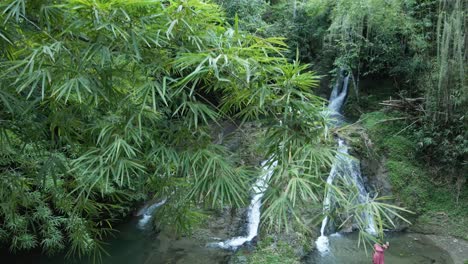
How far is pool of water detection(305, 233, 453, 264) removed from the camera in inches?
210

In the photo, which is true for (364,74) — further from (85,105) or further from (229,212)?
(85,105)

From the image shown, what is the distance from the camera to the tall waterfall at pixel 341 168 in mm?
1748

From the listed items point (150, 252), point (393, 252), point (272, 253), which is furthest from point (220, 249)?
point (393, 252)

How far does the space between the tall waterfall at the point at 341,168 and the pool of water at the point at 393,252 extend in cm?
19

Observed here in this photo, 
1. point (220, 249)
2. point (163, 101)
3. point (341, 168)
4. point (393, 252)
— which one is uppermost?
point (163, 101)

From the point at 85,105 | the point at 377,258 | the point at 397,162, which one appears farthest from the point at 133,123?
the point at 397,162

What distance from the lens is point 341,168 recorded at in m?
1.74

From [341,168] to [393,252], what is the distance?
4.67m

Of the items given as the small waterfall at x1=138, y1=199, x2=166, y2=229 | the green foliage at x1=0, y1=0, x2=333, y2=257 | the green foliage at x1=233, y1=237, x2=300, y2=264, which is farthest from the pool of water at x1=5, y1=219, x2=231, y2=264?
the green foliage at x1=0, y1=0, x2=333, y2=257

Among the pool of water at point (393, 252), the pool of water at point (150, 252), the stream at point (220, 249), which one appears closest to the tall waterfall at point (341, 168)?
the stream at point (220, 249)

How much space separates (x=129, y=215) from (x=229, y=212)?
6.45 ft

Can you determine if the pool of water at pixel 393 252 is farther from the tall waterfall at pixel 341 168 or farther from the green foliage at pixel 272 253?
the green foliage at pixel 272 253

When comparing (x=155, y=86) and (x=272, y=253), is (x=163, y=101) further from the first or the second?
(x=272, y=253)

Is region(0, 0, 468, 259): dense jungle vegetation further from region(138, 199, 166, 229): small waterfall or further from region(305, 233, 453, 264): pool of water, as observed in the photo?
region(138, 199, 166, 229): small waterfall
